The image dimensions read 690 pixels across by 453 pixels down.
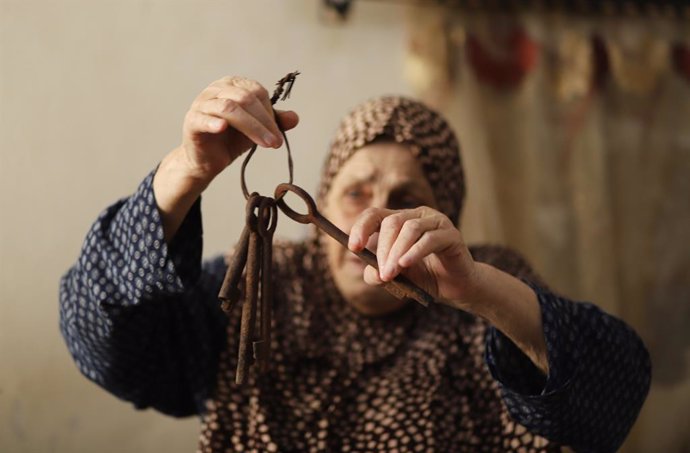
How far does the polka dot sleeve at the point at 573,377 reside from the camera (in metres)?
0.98

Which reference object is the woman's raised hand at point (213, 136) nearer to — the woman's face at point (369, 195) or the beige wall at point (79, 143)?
the woman's face at point (369, 195)

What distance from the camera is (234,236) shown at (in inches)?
60.0

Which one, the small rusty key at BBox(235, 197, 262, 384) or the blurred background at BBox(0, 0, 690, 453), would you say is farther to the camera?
the blurred background at BBox(0, 0, 690, 453)

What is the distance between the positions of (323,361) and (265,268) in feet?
1.40

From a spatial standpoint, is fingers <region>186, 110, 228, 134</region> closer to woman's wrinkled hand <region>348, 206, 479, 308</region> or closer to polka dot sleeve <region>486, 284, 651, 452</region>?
woman's wrinkled hand <region>348, 206, 479, 308</region>

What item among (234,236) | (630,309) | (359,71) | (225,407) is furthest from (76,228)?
(630,309)

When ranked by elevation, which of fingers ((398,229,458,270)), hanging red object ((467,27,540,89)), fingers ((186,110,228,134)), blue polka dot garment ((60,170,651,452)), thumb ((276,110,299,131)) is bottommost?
A: blue polka dot garment ((60,170,651,452))

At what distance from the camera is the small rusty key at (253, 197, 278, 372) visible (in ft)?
2.61

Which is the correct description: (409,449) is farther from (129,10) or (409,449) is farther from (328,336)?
(129,10)

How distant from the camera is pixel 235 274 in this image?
753 millimetres

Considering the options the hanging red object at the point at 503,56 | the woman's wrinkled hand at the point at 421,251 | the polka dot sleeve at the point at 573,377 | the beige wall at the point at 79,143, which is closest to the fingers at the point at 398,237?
the woman's wrinkled hand at the point at 421,251

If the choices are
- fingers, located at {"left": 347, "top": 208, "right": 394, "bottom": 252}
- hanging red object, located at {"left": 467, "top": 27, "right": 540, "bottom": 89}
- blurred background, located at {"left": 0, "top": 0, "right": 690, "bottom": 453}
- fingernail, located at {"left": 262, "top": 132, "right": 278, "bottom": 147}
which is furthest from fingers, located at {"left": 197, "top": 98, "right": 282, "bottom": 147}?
hanging red object, located at {"left": 467, "top": 27, "right": 540, "bottom": 89}

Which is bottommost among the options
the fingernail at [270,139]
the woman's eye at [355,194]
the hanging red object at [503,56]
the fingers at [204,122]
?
the woman's eye at [355,194]

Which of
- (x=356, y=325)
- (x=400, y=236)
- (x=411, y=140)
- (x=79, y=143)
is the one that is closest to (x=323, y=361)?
(x=356, y=325)
